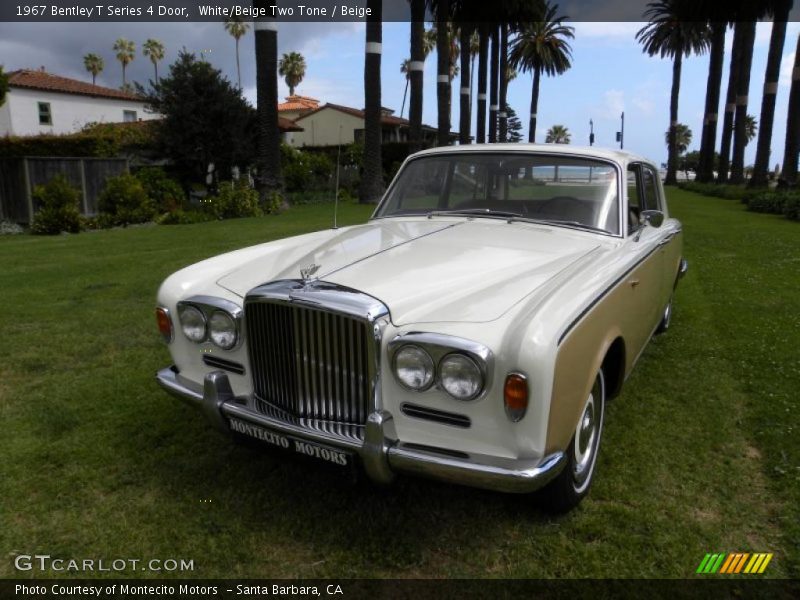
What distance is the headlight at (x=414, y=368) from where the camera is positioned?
2.33 meters

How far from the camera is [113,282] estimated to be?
7762 mm

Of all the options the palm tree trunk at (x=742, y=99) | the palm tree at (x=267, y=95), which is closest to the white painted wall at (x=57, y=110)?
the palm tree at (x=267, y=95)

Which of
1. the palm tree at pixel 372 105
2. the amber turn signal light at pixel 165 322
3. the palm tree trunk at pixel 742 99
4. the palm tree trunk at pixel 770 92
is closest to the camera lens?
the amber turn signal light at pixel 165 322

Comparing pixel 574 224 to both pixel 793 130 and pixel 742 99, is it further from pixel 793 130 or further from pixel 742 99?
pixel 742 99

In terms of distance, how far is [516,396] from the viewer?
2.22 meters

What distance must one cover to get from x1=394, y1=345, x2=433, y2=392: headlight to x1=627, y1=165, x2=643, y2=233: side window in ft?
6.96

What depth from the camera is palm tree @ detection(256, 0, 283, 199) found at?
1560 centimetres

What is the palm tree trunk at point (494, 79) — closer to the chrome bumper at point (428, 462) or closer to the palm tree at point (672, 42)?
the palm tree at point (672, 42)

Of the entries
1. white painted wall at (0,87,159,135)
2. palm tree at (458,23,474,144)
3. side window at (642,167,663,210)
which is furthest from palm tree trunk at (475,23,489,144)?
side window at (642,167,663,210)

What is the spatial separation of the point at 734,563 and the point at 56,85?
3570 centimetres

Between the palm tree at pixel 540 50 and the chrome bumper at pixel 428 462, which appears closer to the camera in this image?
the chrome bumper at pixel 428 462

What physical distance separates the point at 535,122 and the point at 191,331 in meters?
50.2

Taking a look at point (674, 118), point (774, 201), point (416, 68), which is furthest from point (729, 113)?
point (416, 68)

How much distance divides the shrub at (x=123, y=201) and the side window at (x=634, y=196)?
44.7 feet
